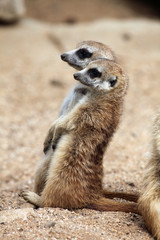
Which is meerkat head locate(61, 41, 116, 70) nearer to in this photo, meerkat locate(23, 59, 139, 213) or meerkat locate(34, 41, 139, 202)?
meerkat locate(34, 41, 139, 202)

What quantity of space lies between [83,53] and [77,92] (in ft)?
1.16

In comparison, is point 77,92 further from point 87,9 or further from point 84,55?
point 87,9

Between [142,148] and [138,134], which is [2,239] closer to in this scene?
[142,148]

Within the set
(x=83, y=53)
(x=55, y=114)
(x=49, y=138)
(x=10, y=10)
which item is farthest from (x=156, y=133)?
(x=10, y=10)

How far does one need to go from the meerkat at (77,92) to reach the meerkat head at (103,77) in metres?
0.12

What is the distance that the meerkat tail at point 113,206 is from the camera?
111 inches

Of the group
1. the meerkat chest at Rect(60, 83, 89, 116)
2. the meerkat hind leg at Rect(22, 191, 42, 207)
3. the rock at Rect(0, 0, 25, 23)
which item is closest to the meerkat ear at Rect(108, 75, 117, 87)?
the meerkat chest at Rect(60, 83, 89, 116)

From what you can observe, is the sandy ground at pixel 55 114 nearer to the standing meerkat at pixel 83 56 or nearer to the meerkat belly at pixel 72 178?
the meerkat belly at pixel 72 178

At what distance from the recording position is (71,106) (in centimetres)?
309

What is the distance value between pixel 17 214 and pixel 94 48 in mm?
1410

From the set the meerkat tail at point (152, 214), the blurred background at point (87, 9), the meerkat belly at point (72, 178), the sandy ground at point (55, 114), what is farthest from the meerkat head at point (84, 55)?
the blurred background at point (87, 9)

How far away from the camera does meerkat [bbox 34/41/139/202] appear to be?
306cm

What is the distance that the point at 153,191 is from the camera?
259 centimetres

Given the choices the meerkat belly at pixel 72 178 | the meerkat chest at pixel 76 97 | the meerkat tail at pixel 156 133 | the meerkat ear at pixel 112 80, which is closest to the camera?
the meerkat tail at pixel 156 133
